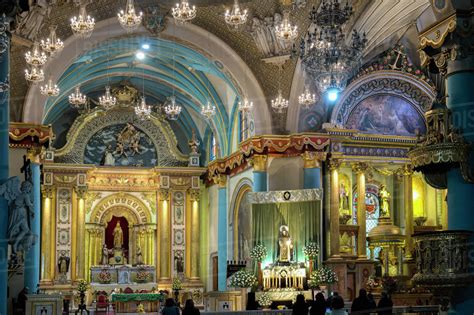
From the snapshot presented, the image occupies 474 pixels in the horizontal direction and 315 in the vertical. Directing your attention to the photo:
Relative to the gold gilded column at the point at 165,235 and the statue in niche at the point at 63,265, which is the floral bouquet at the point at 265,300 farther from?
the statue in niche at the point at 63,265

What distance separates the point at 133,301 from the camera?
27906mm

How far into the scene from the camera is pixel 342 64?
16.4 metres

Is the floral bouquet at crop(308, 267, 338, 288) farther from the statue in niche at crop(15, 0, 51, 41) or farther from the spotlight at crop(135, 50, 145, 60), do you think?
the spotlight at crop(135, 50, 145, 60)

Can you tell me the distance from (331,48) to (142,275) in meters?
17.3

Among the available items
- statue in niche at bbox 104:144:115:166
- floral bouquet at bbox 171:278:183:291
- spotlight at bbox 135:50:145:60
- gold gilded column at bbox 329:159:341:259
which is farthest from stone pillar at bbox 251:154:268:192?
statue in niche at bbox 104:144:115:166

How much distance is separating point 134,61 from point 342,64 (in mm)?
14486

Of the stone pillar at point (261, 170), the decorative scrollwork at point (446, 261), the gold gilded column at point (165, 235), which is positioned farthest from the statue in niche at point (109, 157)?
the decorative scrollwork at point (446, 261)

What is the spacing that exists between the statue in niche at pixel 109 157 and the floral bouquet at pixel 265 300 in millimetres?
12420

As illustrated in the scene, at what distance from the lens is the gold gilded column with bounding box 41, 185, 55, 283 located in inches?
1201

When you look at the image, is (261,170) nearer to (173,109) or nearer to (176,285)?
(173,109)

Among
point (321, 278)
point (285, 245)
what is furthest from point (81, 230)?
point (321, 278)

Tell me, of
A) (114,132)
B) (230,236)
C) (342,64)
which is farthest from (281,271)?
(114,132)

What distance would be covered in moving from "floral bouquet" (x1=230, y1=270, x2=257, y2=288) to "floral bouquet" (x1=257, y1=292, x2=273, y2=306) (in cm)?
63

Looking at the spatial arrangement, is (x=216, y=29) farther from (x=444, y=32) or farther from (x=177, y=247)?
(x=444, y=32)
